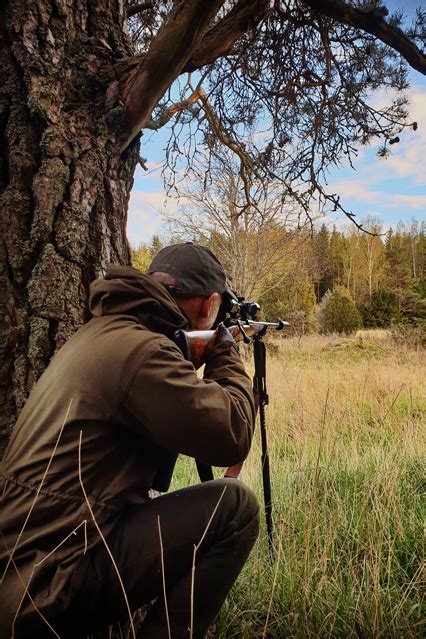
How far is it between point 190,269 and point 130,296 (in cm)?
28

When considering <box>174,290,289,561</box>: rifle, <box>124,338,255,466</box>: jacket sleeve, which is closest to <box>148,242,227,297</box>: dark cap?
<box>174,290,289,561</box>: rifle

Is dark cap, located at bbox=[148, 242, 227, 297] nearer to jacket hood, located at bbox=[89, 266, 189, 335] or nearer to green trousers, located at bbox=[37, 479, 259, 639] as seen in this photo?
jacket hood, located at bbox=[89, 266, 189, 335]

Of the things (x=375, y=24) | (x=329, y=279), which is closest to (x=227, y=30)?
(x=375, y=24)

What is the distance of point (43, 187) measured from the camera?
6.23 ft

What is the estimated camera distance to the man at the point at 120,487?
1.31m

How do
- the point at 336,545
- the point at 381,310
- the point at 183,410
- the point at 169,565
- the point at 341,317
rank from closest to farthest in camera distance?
the point at 183,410, the point at 169,565, the point at 336,545, the point at 341,317, the point at 381,310

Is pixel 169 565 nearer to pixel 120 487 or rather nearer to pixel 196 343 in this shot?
pixel 120 487

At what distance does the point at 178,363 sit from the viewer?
1.36 m

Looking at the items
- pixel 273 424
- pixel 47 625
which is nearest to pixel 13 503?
pixel 47 625

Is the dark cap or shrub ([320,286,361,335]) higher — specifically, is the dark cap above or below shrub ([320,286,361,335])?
above

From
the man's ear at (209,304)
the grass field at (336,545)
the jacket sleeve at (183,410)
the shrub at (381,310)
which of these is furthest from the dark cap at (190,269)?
the shrub at (381,310)

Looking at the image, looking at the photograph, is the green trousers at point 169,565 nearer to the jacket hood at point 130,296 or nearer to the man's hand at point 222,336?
the man's hand at point 222,336

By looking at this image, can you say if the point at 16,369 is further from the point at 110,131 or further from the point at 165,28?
the point at 165,28

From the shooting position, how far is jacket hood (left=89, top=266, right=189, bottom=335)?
4.84ft
